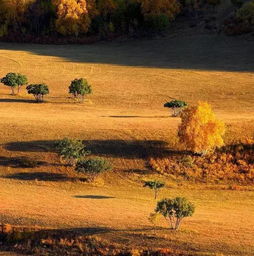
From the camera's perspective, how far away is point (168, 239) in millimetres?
51469

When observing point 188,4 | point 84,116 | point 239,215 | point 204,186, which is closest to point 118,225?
point 239,215

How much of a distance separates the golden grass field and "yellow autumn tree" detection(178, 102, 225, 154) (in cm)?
530

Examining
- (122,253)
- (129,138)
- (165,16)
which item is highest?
(165,16)

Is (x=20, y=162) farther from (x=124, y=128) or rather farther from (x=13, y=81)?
A: (x=13, y=81)

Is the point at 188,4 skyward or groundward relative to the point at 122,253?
skyward

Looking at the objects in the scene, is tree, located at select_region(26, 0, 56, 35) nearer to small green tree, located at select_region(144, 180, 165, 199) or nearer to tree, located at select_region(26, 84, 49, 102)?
tree, located at select_region(26, 84, 49, 102)

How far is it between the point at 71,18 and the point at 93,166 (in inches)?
4111

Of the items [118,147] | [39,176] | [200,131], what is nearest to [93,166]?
[39,176]

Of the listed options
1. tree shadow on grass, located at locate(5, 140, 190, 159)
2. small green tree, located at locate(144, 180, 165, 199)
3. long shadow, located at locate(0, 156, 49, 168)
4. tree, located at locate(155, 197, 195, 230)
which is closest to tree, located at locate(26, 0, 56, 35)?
tree shadow on grass, located at locate(5, 140, 190, 159)

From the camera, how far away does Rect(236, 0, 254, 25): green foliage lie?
15562cm

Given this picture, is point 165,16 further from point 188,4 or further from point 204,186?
point 204,186

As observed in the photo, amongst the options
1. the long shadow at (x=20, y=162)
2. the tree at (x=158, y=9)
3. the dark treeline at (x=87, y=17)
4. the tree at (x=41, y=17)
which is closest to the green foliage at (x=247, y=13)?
the dark treeline at (x=87, y=17)

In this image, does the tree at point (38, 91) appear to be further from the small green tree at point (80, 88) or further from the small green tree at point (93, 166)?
the small green tree at point (93, 166)

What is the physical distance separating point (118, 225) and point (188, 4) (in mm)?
131110
